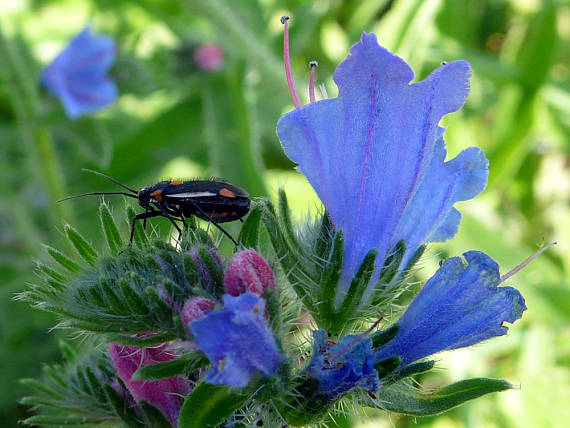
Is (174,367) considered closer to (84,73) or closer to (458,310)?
(458,310)

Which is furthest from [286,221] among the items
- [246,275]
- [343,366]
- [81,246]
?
[81,246]

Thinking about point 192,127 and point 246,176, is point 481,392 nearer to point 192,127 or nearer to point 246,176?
point 246,176

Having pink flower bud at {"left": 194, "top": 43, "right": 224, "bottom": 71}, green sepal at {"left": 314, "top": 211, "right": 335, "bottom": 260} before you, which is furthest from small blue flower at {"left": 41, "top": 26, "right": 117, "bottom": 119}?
green sepal at {"left": 314, "top": 211, "right": 335, "bottom": 260}

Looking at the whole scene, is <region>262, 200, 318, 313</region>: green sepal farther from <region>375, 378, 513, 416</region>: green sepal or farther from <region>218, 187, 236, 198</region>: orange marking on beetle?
<region>375, 378, 513, 416</region>: green sepal

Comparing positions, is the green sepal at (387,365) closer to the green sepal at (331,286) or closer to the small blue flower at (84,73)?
the green sepal at (331,286)

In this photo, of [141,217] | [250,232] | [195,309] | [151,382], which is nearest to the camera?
[195,309]

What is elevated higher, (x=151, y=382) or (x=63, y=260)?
(x=63, y=260)

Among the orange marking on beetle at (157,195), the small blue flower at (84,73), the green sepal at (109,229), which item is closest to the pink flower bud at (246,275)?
the green sepal at (109,229)
